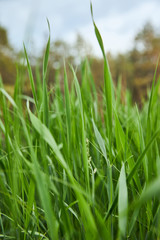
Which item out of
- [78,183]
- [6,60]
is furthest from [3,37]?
[78,183]

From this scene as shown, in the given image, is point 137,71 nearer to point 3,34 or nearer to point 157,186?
point 3,34

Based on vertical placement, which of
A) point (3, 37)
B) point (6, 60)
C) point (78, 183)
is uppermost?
point (3, 37)

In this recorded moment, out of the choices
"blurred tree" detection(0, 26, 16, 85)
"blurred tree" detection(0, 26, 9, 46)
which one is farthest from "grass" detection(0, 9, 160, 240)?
"blurred tree" detection(0, 26, 9, 46)

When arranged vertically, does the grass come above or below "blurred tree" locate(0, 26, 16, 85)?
below

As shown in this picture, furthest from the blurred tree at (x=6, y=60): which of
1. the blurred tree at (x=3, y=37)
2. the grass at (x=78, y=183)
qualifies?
the grass at (x=78, y=183)

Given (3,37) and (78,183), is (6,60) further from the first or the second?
(78,183)

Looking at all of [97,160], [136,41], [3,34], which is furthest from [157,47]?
[97,160]

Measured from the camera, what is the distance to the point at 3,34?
13.1 metres

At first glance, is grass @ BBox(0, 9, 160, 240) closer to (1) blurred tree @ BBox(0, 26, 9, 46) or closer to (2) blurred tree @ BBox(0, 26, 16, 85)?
(2) blurred tree @ BBox(0, 26, 16, 85)

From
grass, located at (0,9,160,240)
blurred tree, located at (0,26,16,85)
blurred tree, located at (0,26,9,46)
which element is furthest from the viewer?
blurred tree, located at (0,26,9,46)

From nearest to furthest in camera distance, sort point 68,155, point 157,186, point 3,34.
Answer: point 157,186
point 68,155
point 3,34

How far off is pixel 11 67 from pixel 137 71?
34.2 ft

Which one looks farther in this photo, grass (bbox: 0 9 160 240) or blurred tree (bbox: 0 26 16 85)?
blurred tree (bbox: 0 26 16 85)

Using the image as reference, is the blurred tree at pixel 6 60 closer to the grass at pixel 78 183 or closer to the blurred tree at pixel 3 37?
the blurred tree at pixel 3 37
